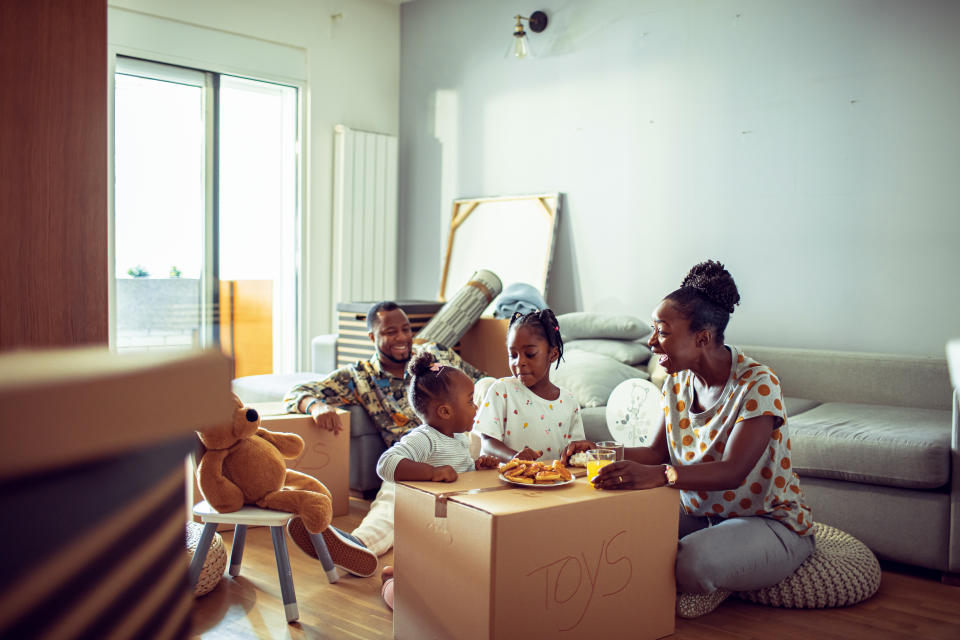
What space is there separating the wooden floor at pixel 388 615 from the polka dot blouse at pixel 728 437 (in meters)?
0.24

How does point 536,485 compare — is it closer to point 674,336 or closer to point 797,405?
point 674,336

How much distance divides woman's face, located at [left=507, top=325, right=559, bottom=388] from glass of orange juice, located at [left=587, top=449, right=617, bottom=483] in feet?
1.68

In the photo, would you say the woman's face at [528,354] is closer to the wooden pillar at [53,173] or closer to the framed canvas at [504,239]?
the wooden pillar at [53,173]

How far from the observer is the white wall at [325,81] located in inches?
195

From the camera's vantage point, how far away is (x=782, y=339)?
3740 mm

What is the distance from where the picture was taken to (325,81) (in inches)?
203

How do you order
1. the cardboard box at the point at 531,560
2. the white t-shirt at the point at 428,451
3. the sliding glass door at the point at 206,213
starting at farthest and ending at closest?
the sliding glass door at the point at 206,213 → the white t-shirt at the point at 428,451 → the cardboard box at the point at 531,560

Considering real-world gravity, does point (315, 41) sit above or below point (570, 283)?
above

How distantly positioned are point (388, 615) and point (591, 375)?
1.54 meters

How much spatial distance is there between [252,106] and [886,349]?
3.69 m

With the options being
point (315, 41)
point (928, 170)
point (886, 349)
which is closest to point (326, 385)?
point (886, 349)

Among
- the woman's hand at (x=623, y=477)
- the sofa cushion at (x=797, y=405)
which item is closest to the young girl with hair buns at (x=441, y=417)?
the woman's hand at (x=623, y=477)

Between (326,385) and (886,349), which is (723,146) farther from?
(326,385)

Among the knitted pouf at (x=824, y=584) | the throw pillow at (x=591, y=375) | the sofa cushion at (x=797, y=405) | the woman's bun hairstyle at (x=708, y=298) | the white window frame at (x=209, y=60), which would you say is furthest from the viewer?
the white window frame at (x=209, y=60)
